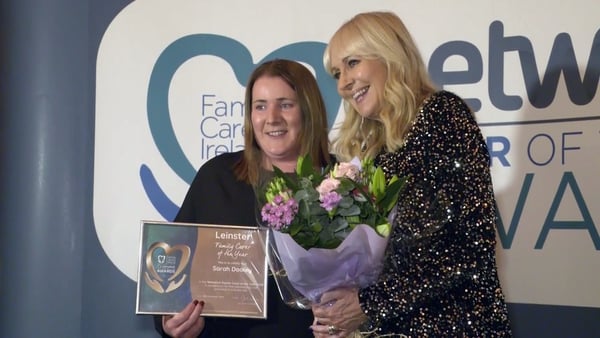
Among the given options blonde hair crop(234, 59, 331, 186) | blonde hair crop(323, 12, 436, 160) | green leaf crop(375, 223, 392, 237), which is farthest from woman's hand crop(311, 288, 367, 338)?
blonde hair crop(234, 59, 331, 186)

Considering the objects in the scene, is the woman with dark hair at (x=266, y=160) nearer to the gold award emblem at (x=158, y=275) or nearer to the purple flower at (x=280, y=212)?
the gold award emblem at (x=158, y=275)

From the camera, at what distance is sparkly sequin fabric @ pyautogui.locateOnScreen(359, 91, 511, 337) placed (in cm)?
184

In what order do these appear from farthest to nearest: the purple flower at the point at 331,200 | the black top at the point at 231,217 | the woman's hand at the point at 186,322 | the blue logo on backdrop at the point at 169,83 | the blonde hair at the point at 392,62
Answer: the blue logo on backdrop at the point at 169,83, the black top at the point at 231,217, the woman's hand at the point at 186,322, the blonde hair at the point at 392,62, the purple flower at the point at 331,200

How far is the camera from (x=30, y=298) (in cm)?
341

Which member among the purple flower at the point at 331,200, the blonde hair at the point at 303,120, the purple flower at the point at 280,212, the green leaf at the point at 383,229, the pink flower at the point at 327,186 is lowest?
the green leaf at the point at 383,229

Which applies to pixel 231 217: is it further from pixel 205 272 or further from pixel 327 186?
pixel 327 186

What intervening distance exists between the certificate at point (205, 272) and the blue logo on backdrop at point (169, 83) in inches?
37.2

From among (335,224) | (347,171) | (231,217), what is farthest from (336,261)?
(231,217)

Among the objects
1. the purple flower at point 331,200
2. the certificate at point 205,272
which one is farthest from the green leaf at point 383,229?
the certificate at point 205,272

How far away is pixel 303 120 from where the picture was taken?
2.57 m

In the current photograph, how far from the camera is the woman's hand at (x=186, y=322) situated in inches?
91.7

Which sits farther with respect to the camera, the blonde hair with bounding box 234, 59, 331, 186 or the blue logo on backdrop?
the blue logo on backdrop

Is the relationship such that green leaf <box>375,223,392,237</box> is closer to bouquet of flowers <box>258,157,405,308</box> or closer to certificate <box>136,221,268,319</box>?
bouquet of flowers <box>258,157,405,308</box>

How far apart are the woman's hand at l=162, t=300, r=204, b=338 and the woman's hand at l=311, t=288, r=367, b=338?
0.51 m
